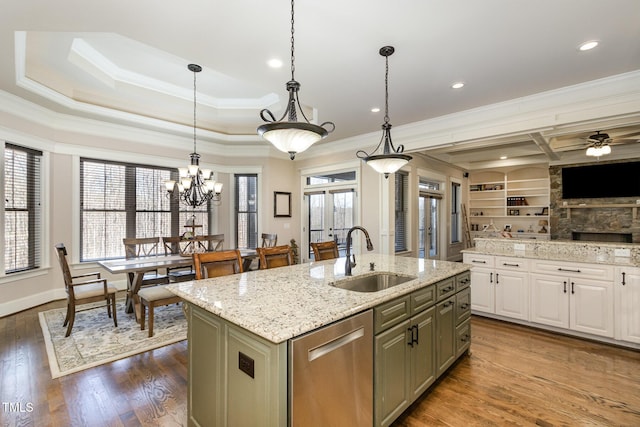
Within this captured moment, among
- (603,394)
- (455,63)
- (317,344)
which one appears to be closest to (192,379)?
(317,344)

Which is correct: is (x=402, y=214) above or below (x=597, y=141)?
below

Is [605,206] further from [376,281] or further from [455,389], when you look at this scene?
[376,281]

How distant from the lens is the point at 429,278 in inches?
93.5

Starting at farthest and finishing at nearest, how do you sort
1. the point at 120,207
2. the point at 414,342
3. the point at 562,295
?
the point at 120,207 < the point at 562,295 < the point at 414,342

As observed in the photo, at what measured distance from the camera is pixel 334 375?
4.98 feet

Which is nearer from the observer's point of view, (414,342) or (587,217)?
(414,342)

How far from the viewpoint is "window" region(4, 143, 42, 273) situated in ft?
13.5

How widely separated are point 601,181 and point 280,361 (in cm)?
876

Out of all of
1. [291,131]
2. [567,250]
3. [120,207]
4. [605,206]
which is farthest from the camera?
[605,206]

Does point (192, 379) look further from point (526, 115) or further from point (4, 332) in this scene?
point (526, 115)

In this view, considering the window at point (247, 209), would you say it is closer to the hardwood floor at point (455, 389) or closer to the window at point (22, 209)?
the window at point (22, 209)

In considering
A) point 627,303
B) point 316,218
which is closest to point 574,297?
point 627,303

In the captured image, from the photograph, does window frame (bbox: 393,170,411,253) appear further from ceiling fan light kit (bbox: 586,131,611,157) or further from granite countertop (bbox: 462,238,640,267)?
ceiling fan light kit (bbox: 586,131,611,157)

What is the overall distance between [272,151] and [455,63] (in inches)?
175
